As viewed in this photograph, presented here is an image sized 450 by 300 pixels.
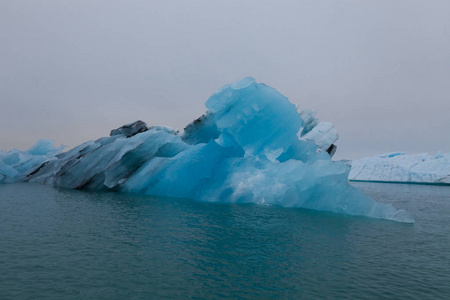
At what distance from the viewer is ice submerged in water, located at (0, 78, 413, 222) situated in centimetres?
1519

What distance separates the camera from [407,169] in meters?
59.7

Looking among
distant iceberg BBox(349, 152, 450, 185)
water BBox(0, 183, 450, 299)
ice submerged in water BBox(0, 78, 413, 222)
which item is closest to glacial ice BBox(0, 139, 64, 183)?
ice submerged in water BBox(0, 78, 413, 222)

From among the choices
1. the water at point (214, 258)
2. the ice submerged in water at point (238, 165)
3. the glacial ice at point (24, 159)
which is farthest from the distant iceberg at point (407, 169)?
the glacial ice at point (24, 159)

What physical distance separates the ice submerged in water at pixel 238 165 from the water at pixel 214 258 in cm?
395

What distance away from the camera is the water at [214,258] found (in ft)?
16.4

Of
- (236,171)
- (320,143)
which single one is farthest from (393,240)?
(320,143)

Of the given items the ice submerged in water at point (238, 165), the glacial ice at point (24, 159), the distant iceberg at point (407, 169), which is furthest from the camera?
the distant iceberg at point (407, 169)

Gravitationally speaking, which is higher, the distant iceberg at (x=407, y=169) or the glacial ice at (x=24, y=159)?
the distant iceberg at (x=407, y=169)

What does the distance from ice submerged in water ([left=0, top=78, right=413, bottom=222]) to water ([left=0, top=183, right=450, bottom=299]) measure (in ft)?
13.0

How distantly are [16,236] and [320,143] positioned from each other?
23567 mm

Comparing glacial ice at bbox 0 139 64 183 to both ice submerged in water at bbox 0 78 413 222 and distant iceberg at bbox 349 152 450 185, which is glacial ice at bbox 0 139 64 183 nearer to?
ice submerged in water at bbox 0 78 413 222

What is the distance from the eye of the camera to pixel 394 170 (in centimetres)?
6184

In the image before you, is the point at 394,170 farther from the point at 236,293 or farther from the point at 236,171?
the point at 236,293

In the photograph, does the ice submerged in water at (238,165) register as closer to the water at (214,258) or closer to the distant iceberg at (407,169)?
the water at (214,258)
